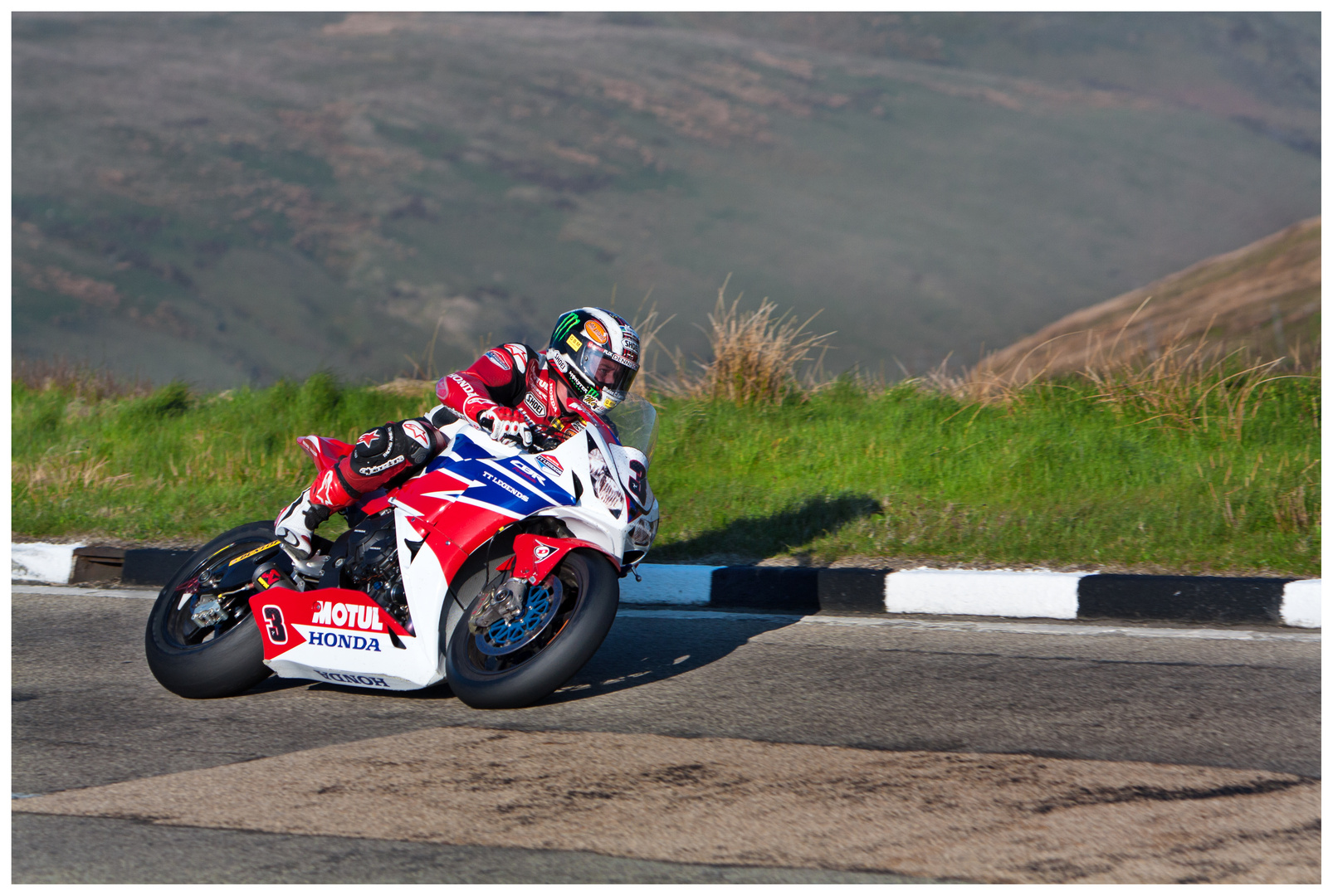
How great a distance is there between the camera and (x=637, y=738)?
4.37 metres

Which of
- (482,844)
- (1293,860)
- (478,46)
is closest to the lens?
(1293,860)

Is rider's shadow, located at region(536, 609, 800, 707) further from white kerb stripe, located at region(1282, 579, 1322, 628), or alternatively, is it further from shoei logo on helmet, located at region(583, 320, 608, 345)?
white kerb stripe, located at region(1282, 579, 1322, 628)

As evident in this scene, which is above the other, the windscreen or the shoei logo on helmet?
the shoei logo on helmet

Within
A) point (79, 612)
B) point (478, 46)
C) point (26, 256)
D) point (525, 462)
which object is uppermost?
point (478, 46)

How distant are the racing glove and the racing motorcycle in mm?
38

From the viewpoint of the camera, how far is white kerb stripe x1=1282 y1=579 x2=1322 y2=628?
5777mm

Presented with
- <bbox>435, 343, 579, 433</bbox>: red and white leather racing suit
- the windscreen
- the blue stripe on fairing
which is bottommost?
the blue stripe on fairing

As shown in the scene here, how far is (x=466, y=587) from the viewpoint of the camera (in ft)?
16.0

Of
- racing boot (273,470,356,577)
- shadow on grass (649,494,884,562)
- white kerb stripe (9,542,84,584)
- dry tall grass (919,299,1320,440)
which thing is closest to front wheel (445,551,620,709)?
racing boot (273,470,356,577)

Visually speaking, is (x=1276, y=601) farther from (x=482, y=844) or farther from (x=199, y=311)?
(x=199, y=311)

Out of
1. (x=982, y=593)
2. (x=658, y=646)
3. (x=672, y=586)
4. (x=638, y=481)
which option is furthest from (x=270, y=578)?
(x=982, y=593)

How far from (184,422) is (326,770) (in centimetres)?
691

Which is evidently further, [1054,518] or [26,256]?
[26,256]

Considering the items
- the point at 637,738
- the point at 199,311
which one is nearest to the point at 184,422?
the point at 637,738
